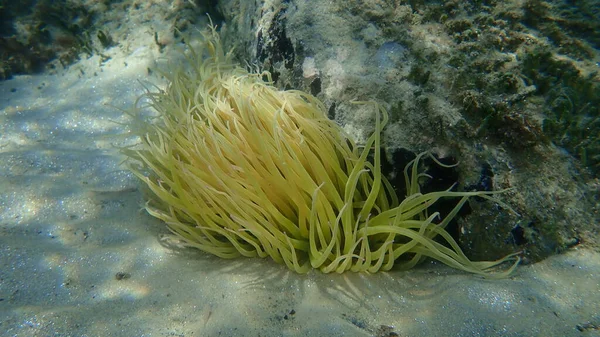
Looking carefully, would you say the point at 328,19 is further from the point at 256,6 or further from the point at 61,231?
the point at 61,231

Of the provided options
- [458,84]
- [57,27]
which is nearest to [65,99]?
[57,27]

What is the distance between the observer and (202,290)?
1.97m

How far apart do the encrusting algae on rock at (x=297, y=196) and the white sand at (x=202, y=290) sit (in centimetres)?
12

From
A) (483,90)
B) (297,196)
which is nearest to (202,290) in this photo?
(297,196)

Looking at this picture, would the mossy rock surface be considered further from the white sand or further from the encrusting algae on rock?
the white sand

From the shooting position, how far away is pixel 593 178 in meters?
2.12

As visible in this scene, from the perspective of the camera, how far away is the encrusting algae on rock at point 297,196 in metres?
1.95

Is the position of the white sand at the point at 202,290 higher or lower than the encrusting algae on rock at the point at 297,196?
lower

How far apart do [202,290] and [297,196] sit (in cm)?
71

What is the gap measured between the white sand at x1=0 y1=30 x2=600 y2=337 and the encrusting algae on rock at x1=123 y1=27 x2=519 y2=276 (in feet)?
0.38

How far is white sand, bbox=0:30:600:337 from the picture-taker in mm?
1738

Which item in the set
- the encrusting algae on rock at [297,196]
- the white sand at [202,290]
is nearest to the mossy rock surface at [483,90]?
the encrusting algae on rock at [297,196]

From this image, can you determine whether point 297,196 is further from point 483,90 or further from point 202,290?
point 483,90

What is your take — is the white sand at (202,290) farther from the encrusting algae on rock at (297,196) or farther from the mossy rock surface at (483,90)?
the mossy rock surface at (483,90)
